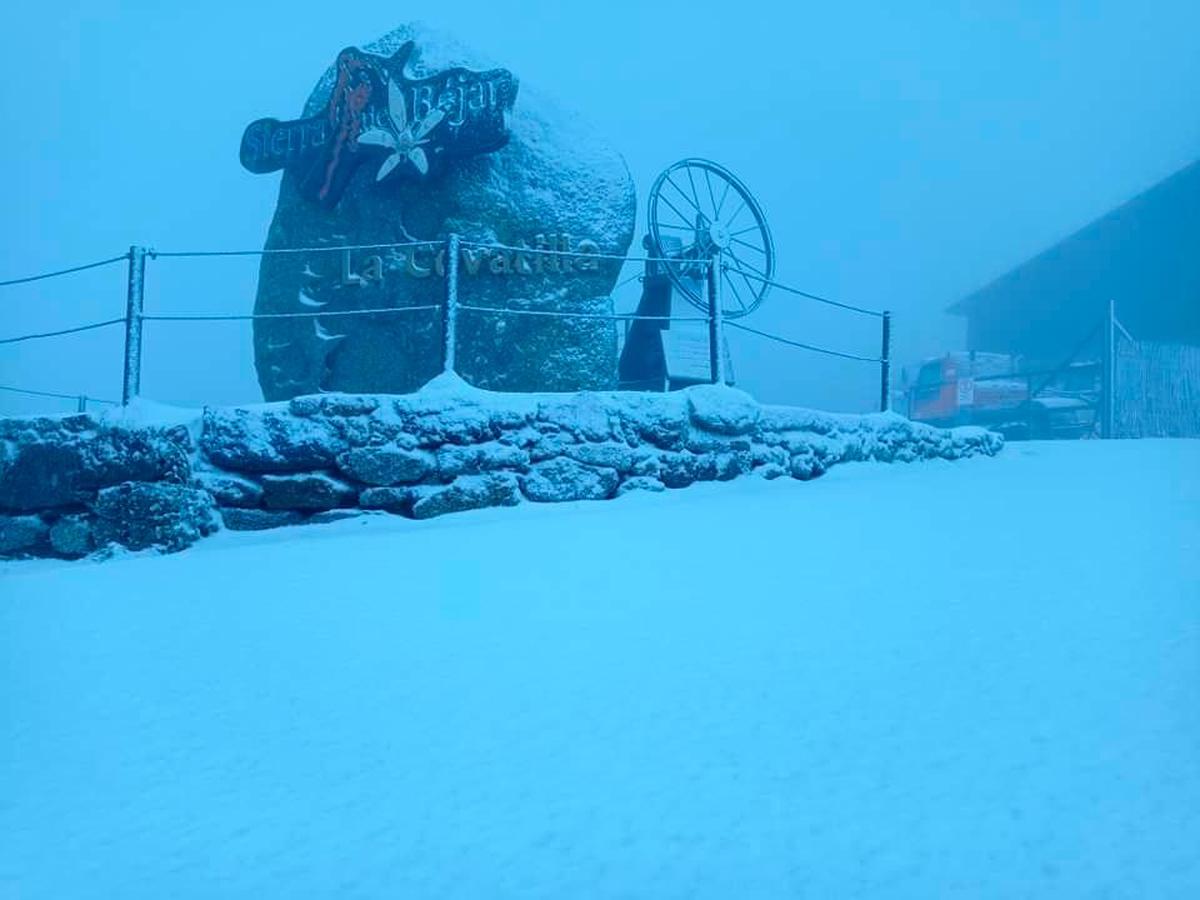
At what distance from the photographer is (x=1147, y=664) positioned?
67.4 inches

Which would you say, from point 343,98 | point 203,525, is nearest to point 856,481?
point 203,525

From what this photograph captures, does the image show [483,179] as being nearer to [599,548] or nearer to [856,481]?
[856,481]

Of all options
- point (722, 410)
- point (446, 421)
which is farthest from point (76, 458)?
point (722, 410)

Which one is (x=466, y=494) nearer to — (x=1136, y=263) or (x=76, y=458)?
(x=76, y=458)

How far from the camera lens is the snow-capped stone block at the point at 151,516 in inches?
151

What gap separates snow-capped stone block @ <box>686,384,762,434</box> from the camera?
498 centimetres

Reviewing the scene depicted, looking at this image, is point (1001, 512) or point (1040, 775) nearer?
point (1040, 775)

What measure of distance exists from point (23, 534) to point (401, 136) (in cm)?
416

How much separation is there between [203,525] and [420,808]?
297 cm

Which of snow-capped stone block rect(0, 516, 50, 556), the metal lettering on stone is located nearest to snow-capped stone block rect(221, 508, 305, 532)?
snow-capped stone block rect(0, 516, 50, 556)

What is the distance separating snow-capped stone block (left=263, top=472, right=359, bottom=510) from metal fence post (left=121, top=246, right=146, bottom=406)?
2.83ft

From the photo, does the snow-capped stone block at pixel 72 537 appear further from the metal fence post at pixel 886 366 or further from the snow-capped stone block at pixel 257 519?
the metal fence post at pixel 886 366

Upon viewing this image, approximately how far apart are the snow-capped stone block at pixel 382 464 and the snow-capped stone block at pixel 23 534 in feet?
4.29

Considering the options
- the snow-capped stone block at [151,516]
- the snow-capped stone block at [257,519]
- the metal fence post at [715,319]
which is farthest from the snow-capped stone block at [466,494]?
the metal fence post at [715,319]
